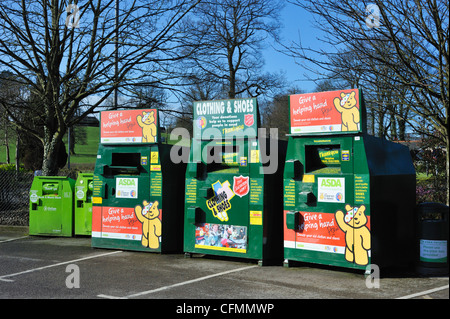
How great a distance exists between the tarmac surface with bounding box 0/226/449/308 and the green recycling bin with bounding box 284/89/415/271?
0.39 m

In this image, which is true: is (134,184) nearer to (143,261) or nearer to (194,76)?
(143,261)

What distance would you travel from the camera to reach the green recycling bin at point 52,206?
10.2 metres

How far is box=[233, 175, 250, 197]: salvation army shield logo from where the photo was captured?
7395 mm

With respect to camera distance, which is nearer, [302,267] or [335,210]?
[335,210]

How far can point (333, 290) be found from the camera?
18.7ft

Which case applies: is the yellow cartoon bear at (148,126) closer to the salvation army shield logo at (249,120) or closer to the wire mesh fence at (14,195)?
the salvation army shield logo at (249,120)

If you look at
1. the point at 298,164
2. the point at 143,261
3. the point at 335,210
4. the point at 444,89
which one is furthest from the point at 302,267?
the point at 444,89

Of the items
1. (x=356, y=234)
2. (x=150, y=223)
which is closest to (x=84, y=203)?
(x=150, y=223)

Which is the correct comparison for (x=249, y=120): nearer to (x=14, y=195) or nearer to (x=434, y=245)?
(x=434, y=245)

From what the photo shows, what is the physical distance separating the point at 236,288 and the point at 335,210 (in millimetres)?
1868

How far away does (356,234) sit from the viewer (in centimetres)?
638

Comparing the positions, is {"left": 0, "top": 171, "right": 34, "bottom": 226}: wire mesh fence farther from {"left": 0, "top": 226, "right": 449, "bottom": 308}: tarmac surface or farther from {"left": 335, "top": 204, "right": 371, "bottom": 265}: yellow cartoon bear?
{"left": 335, "top": 204, "right": 371, "bottom": 265}: yellow cartoon bear
